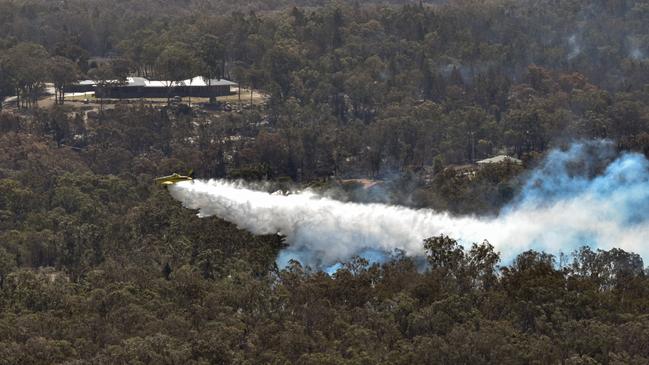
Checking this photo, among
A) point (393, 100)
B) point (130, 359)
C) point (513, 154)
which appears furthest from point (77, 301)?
point (393, 100)

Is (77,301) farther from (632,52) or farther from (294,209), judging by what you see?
(632,52)

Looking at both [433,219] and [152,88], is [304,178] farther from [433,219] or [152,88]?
[433,219]

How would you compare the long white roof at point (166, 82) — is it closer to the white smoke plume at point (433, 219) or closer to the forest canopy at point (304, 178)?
the forest canopy at point (304, 178)

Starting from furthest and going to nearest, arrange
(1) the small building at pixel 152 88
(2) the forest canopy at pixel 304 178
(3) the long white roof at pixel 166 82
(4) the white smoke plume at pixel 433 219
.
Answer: (3) the long white roof at pixel 166 82 → (1) the small building at pixel 152 88 → (4) the white smoke plume at pixel 433 219 → (2) the forest canopy at pixel 304 178

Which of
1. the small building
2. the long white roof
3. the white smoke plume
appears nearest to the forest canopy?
the long white roof

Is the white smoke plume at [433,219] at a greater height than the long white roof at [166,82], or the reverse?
the long white roof at [166,82]

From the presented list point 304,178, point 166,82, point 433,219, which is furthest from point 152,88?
point 433,219

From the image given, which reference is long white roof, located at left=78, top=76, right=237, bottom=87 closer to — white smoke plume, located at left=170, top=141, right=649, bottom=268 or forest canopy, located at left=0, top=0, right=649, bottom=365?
forest canopy, located at left=0, top=0, right=649, bottom=365

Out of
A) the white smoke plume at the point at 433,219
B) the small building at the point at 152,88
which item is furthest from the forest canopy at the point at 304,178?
the white smoke plume at the point at 433,219
